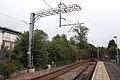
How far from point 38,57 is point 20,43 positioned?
10.6 ft

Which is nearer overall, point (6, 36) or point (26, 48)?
point (26, 48)

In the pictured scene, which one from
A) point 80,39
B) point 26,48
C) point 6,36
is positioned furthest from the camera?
point 80,39

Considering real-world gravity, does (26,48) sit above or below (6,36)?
below

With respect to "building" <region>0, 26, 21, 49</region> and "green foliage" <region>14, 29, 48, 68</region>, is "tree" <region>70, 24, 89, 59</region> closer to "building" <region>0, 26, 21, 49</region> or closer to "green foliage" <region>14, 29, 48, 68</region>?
"building" <region>0, 26, 21, 49</region>

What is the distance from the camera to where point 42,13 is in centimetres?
3641

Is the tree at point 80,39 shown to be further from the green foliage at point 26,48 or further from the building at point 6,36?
the green foliage at point 26,48

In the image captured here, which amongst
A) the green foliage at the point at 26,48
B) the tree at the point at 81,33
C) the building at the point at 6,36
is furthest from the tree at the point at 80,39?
the green foliage at the point at 26,48

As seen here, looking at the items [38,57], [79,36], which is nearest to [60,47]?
[38,57]

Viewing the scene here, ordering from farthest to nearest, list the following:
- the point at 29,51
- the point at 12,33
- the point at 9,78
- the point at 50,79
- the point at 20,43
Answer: the point at 12,33, the point at 20,43, the point at 29,51, the point at 9,78, the point at 50,79

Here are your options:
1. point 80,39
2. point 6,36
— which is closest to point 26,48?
point 6,36

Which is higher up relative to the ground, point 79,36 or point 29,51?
point 79,36

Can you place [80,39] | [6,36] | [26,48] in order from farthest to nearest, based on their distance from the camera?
[80,39] < [6,36] < [26,48]

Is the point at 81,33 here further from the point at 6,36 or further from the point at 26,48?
the point at 26,48

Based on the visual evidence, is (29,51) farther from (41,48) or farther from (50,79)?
(50,79)
